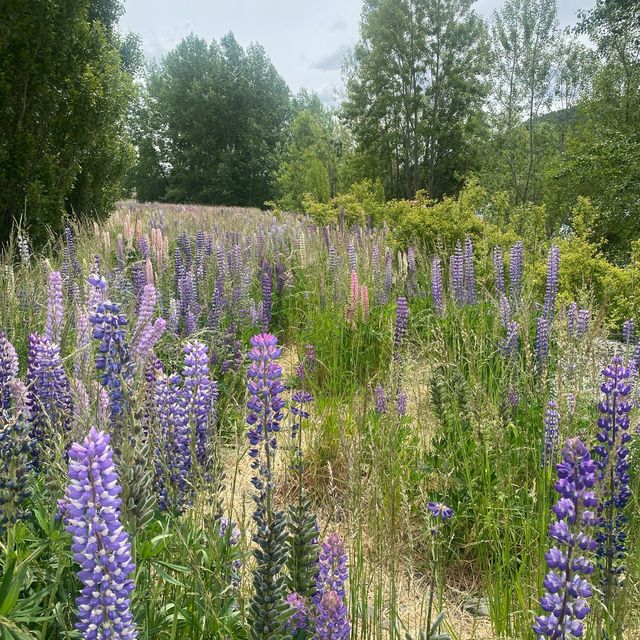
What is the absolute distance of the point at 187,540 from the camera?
1.68 m

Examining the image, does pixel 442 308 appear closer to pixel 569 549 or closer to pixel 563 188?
pixel 569 549

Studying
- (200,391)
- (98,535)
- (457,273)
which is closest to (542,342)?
(457,273)

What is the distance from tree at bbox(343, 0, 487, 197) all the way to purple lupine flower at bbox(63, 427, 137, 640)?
99.3 feet

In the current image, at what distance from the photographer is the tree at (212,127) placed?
151 feet

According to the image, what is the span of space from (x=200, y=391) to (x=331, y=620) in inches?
34.4

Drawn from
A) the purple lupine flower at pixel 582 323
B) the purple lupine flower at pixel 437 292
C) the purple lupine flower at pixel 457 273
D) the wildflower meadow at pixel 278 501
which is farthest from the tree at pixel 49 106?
the purple lupine flower at pixel 582 323

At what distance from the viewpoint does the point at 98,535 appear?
97cm

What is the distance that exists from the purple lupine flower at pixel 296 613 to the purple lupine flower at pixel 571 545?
60cm

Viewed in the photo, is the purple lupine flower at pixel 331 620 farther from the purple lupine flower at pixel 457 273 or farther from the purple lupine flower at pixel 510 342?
the purple lupine flower at pixel 457 273

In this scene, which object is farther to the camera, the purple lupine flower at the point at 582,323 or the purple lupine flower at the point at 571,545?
the purple lupine flower at the point at 582,323

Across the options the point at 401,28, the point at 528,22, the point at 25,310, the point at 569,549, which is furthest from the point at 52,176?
the point at 401,28

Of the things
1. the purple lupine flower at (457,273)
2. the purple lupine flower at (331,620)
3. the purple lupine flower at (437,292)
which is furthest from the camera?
the purple lupine flower at (457,273)

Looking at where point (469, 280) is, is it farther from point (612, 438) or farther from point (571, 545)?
point (571, 545)

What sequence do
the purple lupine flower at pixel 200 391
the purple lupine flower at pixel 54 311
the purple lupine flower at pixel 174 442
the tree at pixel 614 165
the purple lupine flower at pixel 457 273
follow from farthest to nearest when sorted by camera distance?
1. the tree at pixel 614 165
2. the purple lupine flower at pixel 457 273
3. the purple lupine flower at pixel 54 311
4. the purple lupine flower at pixel 174 442
5. the purple lupine flower at pixel 200 391
